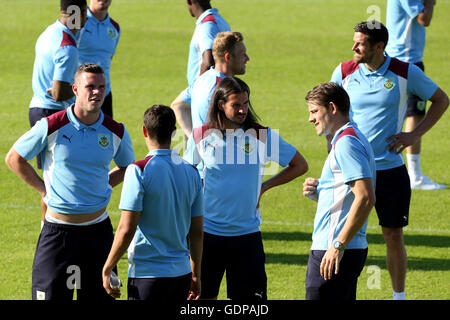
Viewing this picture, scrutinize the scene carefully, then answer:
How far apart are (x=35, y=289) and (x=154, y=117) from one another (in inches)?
67.7

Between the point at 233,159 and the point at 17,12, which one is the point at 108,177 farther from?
the point at 17,12

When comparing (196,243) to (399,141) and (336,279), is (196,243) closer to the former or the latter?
(336,279)

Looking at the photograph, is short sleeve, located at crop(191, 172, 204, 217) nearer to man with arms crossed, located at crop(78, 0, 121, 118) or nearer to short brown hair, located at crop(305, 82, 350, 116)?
short brown hair, located at crop(305, 82, 350, 116)

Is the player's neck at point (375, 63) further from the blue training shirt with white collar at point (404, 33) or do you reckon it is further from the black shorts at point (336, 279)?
the blue training shirt with white collar at point (404, 33)

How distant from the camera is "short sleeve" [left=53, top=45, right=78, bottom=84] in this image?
8461 mm

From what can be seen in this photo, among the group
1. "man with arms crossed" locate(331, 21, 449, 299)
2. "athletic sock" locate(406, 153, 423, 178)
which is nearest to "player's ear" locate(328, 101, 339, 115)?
"man with arms crossed" locate(331, 21, 449, 299)

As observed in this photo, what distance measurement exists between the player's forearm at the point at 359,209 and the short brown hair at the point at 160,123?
1.27m

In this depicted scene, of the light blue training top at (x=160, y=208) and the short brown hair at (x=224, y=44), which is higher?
the short brown hair at (x=224, y=44)

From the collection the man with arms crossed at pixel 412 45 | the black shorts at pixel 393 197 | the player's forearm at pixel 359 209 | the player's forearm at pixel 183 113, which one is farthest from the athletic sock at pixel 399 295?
the man with arms crossed at pixel 412 45

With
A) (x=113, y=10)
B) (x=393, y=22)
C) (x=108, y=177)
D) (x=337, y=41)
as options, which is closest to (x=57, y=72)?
(x=108, y=177)

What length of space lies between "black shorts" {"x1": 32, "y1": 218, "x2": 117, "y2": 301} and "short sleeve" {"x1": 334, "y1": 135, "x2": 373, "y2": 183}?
1892 mm

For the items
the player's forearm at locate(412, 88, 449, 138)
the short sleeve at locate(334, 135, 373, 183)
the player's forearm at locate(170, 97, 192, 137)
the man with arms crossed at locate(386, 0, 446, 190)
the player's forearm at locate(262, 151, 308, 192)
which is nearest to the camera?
the short sleeve at locate(334, 135, 373, 183)

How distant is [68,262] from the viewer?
6.05 metres

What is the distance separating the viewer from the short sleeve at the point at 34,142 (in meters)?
6.04
